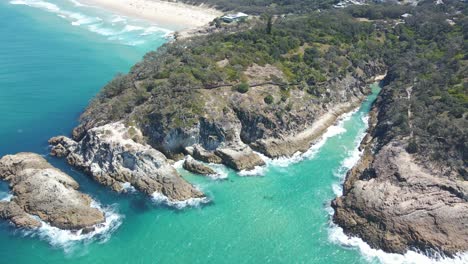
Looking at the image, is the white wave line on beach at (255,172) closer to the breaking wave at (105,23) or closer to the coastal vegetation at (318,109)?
the coastal vegetation at (318,109)

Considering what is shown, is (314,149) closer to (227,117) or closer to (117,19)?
(227,117)

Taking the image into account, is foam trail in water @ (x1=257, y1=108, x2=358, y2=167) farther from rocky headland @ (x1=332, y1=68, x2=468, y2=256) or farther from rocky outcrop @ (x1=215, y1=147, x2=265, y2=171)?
rocky headland @ (x1=332, y1=68, x2=468, y2=256)

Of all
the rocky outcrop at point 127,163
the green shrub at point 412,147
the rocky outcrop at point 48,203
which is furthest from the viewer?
the green shrub at point 412,147

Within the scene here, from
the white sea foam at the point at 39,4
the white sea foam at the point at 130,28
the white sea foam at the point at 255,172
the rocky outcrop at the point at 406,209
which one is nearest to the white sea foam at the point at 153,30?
the white sea foam at the point at 130,28

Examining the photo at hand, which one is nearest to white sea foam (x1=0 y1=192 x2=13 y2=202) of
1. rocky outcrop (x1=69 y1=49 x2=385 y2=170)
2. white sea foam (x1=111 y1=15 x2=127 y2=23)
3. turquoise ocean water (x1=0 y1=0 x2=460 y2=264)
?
turquoise ocean water (x1=0 y1=0 x2=460 y2=264)

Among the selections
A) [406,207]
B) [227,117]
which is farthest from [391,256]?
[227,117]

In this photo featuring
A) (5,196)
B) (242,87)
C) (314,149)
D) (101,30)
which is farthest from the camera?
(101,30)
